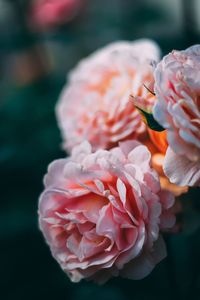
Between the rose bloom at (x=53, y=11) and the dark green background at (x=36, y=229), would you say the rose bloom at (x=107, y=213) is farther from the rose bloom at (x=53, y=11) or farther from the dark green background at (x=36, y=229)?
the rose bloom at (x=53, y=11)

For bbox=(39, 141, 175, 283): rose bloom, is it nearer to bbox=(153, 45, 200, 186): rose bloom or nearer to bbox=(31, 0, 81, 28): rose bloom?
bbox=(153, 45, 200, 186): rose bloom

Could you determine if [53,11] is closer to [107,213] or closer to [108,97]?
[108,97]

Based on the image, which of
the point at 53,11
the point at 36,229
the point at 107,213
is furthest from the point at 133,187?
the point at 53,11

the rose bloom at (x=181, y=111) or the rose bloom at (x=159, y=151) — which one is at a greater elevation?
the rose bloom at (x=181, y=111)

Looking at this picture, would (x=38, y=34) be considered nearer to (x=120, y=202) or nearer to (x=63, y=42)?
(x=63, y=42)

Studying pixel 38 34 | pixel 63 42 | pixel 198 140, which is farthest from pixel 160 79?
pixel 63 42

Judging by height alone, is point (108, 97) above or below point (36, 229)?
above

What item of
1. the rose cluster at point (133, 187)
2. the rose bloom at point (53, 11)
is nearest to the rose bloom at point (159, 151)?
the rose cluster at point (133, 187)
